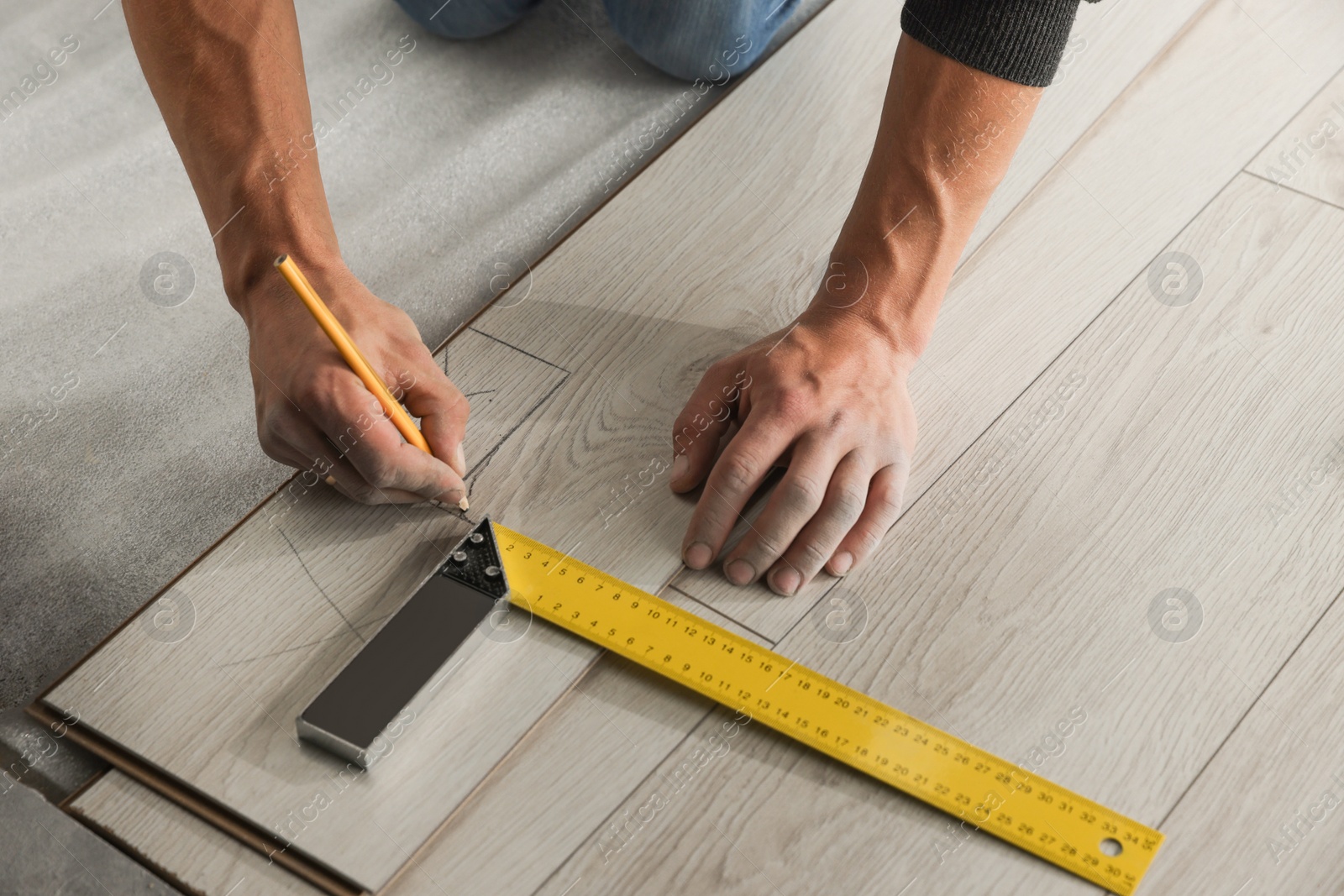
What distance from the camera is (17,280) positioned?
1589 millimetres

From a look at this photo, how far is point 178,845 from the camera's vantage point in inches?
35.6

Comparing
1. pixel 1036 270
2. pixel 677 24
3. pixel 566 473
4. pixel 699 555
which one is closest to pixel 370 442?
pixel 566 473

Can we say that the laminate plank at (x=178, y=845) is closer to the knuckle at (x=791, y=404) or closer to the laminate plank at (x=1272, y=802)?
the knuckle at (x=791, y=404)

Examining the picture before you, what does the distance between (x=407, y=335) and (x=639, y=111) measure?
2.73 ft

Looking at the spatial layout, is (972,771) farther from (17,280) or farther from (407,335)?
(17,280)

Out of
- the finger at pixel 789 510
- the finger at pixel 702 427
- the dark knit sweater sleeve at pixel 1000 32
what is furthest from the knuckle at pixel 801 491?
the dark knit sweater sleeve at pixel 1000 32

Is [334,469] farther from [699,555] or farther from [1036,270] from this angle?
[1036,270]

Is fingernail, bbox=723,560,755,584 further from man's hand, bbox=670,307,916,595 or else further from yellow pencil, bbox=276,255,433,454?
yellow pencil, bbox=276,255,433,454

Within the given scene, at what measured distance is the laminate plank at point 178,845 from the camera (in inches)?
35.1

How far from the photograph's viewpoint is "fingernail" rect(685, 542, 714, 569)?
1045 mm

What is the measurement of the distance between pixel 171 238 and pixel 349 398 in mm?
877

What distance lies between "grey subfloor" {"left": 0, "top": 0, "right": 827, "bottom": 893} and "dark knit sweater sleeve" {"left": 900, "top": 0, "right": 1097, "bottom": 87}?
1.67 ft

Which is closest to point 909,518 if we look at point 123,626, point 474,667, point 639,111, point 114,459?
point 474,667

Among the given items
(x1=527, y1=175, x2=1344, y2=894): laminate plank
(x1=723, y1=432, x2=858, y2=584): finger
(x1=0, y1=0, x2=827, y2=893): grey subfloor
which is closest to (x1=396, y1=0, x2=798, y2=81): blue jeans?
(x1=0, y1=0, x2=827, y2=893): grey subfloor
